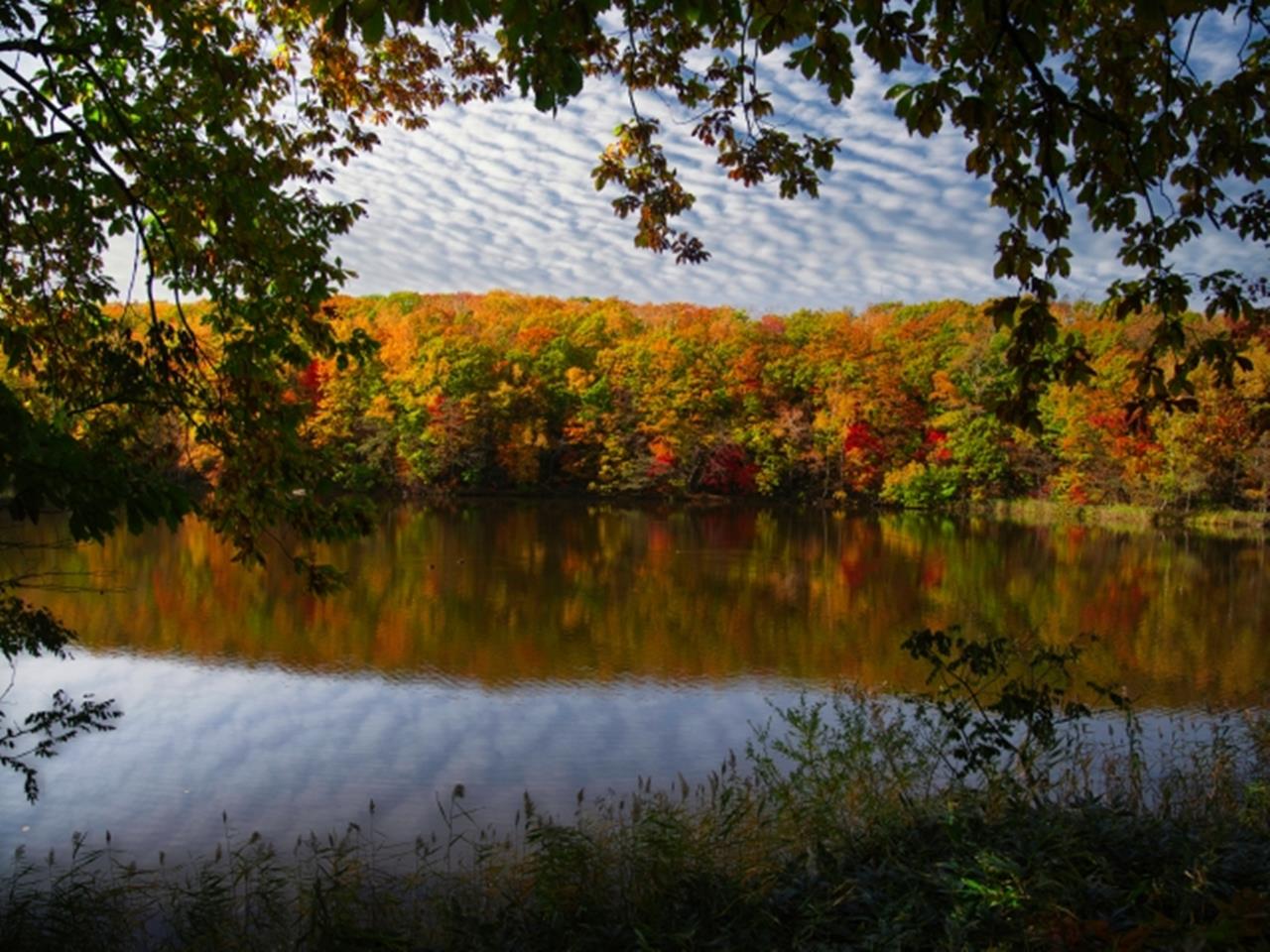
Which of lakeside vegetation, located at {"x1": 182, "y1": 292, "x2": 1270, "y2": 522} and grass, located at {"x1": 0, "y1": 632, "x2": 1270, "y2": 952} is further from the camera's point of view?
lakeside vegetation, located at {"x1": 182, "y1": 292, "x2": 1270, "y2": 522}

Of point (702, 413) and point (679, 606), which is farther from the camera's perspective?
point (702, 413)

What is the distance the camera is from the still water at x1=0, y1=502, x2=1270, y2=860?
7.42m

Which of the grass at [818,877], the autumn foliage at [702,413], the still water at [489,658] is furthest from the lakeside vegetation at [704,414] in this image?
the grass at [818,877]

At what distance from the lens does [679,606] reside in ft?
52.7

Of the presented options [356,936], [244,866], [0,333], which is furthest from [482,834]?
[0,333]

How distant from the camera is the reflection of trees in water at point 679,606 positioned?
1194 centimetres

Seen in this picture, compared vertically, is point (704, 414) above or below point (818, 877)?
above

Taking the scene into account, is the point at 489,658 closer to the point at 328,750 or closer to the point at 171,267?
the point at 328,750

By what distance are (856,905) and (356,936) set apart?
187 centimetres

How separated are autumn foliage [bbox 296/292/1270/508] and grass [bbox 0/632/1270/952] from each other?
39190 mm

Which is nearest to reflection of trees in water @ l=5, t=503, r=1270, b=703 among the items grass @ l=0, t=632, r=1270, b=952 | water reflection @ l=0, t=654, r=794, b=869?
water reflection @ l=0, t=654, r=794, b=869

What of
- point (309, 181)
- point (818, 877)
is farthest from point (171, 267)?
point (818, 877)

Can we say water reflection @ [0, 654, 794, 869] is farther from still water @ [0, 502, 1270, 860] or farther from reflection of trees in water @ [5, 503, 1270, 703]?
reflection of trees in water @ [5, 503, 1270, 703]

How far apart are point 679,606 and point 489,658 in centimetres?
488
